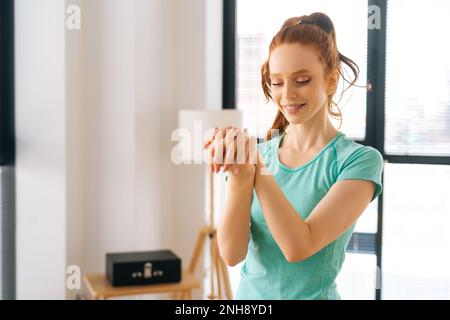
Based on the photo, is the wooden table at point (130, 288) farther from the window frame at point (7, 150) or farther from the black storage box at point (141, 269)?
the window frame at point (7, 150)

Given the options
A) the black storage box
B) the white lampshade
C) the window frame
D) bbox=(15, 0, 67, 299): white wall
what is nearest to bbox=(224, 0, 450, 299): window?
the white lampshade

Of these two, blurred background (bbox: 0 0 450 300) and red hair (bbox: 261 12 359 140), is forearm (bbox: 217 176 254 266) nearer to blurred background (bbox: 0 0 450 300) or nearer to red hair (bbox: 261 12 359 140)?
red hair (bbox: 261 12 359 140)

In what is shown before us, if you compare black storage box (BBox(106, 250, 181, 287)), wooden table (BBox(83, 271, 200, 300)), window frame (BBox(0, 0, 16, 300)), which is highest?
window frame (BBox(0, 0, 16, 300))

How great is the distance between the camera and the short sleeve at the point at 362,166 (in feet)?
3.10

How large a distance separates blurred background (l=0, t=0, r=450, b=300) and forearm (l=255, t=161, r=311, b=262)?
2.21 metres

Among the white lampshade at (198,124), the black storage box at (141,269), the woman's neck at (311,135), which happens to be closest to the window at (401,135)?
the white lampshade at (198,124)

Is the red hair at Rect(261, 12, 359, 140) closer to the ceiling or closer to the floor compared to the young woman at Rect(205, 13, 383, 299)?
closer to the ceiling

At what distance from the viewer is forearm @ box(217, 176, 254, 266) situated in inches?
35.1

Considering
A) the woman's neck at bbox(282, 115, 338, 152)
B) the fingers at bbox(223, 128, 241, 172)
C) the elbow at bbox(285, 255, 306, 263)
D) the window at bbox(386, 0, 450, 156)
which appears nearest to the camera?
the fingers at bbox(223, 128, 241, 172)

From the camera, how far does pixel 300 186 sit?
97 centimetres

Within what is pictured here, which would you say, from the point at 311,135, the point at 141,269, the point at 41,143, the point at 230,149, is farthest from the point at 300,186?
the point at 41,143

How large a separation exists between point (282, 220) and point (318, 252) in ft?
0.43
